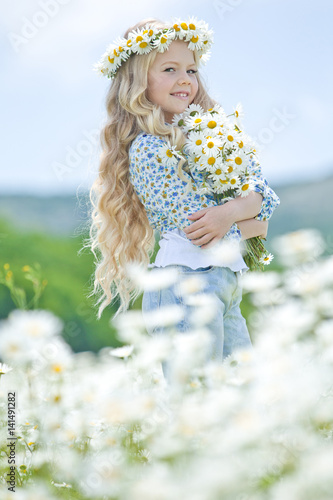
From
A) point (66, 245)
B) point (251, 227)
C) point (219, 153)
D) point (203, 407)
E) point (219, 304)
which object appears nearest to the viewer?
point (203, 407)

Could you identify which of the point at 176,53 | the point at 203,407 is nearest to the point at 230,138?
the point at 176,53

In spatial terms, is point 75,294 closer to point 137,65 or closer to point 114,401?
point 137,65

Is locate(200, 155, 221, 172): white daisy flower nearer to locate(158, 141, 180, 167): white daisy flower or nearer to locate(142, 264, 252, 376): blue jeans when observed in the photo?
Result: locate(158, 141, 180, 167): white daisy flower

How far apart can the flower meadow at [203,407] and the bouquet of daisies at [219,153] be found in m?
0.87

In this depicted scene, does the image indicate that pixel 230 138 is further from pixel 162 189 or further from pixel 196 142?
pixel 162 189

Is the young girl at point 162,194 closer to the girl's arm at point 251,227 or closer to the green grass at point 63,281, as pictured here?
the girl's arm at point 251,227

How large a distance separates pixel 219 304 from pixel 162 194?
21.0 inches

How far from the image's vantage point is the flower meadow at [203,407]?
0.94m

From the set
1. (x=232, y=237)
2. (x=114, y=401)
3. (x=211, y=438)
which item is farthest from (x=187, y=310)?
(x=211, y=438)

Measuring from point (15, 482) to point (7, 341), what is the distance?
0.80m

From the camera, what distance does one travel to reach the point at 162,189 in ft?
7.98

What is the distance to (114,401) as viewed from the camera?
1.25 meters

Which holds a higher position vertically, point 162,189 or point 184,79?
point 184,79

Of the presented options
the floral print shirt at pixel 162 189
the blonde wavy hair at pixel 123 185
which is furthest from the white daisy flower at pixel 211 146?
the blonde wavy hair at pixel 123 185
